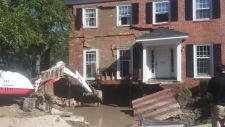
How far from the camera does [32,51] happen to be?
37625 mm

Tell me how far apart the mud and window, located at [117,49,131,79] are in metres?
2.79

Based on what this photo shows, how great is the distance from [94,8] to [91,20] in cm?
88

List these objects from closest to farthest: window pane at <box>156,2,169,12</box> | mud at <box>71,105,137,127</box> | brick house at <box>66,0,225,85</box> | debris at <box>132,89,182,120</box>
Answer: mud at <box>71,105,137,127</box>, debris at <box>132,89,182,120</box>, brick house at <box>66,0,225,85</box>, window pane at <box>156,2,169,12</box>

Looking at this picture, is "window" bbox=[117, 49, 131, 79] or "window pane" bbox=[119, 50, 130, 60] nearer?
"window" bbox=[117, 49, 131, 79]

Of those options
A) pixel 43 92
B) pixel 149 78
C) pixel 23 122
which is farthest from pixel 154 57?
pixel 23 122

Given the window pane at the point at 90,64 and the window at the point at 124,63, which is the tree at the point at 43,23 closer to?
the window pane at the point at 90,64

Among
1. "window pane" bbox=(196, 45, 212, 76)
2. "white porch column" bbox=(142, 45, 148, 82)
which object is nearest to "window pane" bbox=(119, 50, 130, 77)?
"white porch column" bbox=(142, 45, 148, 82)

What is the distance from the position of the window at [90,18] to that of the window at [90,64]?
182 centimetres

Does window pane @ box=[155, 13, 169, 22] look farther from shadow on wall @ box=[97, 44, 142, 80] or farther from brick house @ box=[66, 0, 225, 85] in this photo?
shadow on wall @ box=[97, 44, 142, 80]

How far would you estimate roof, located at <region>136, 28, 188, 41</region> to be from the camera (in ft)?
100

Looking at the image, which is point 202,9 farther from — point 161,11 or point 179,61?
point 179,61

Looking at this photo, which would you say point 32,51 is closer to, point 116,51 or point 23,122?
point 116,51

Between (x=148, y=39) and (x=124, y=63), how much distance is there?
9.39ft

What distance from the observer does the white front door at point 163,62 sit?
32094mm
